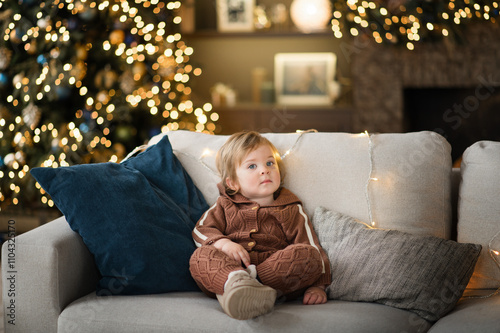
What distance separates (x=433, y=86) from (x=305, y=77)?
91 centimetres

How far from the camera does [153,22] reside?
3.44m

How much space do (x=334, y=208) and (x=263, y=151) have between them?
30 centimetres

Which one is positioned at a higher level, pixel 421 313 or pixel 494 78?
pixel 494 78

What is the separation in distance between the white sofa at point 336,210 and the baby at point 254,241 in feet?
0.18

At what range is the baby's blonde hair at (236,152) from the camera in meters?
1.89

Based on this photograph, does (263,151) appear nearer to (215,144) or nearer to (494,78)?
(215,144)

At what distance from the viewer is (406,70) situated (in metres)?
3.95

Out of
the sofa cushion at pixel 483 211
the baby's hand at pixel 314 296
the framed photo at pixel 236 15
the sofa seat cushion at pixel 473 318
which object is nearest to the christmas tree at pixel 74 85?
the framed photo at pixel 236 15

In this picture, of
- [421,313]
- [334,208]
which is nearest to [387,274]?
[421,313]

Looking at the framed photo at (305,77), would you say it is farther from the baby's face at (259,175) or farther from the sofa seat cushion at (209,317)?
the sofa seat cushion at (209,317)

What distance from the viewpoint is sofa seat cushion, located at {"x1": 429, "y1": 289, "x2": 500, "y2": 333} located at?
56.7 inches

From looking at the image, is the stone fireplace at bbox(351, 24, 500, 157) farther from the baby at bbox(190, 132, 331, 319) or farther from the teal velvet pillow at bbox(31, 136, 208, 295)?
the teal velvet pillow at bbox(31, 136, 208, 295)

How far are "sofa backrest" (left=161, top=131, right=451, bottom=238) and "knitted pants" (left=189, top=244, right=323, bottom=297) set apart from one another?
280 millimetres

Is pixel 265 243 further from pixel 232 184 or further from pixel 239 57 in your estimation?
pixel 239 57
